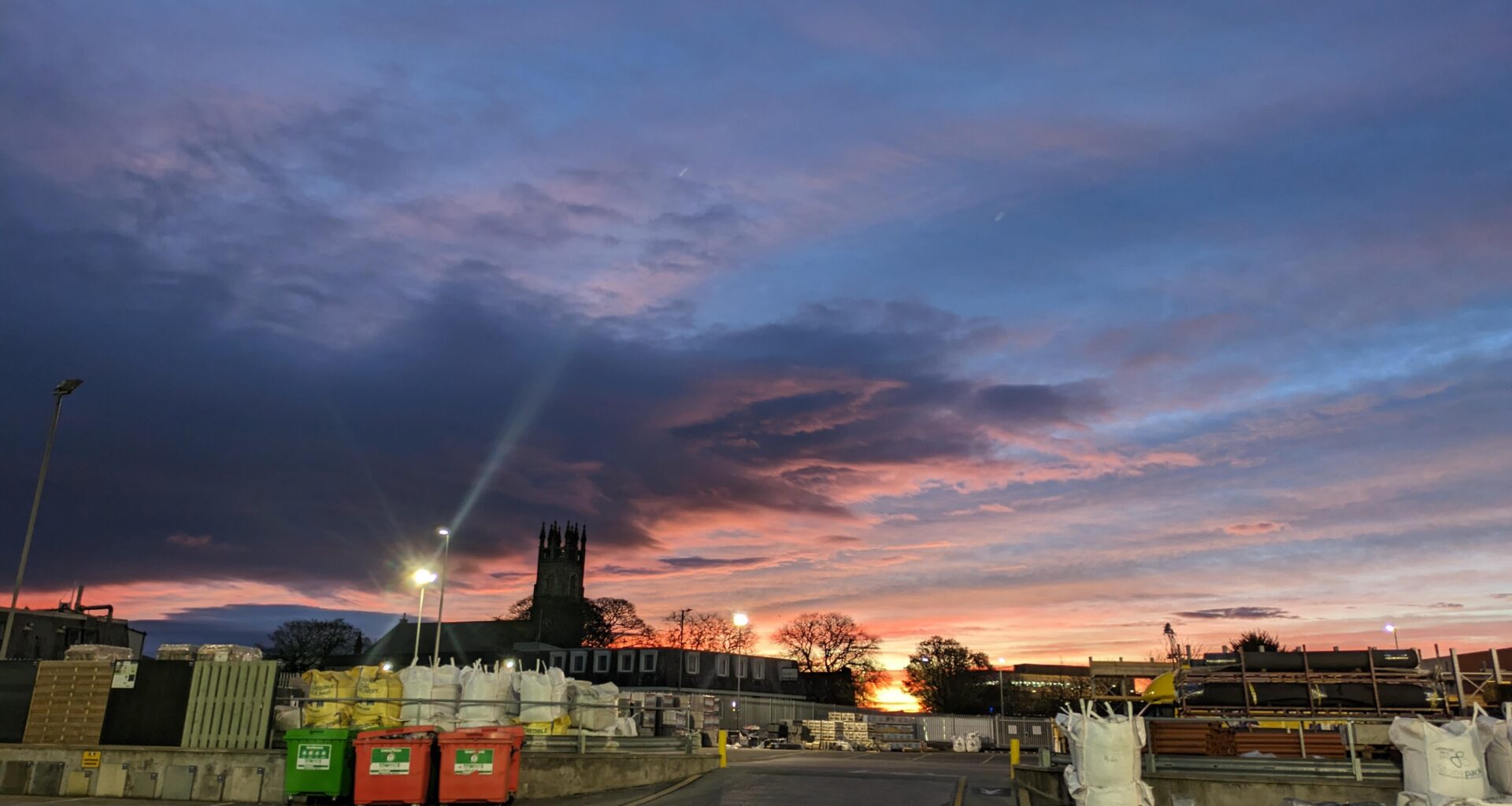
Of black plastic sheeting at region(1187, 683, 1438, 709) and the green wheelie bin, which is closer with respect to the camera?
the green wheelie bin

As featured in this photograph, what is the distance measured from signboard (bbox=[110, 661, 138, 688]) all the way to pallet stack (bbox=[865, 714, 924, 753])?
46599mm

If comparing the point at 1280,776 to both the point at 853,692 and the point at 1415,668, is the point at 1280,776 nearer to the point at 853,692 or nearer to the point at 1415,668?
→ the point at 1415,668

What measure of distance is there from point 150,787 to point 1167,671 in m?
23.0

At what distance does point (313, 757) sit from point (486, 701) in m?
3.15

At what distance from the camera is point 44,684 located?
68.2ft

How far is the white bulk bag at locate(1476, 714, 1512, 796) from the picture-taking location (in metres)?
13.6

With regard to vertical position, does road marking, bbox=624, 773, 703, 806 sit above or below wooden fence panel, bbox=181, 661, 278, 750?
below

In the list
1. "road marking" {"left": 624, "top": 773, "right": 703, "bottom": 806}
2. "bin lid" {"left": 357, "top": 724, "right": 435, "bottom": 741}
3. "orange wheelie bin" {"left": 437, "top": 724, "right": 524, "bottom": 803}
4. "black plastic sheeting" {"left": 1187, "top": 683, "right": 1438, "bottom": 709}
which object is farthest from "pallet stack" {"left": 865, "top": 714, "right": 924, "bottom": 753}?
"bin lid" {"left": 357, "top": 724, "right": 435, "bottom": 741}

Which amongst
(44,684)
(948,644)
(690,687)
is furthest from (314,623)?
(44,684)

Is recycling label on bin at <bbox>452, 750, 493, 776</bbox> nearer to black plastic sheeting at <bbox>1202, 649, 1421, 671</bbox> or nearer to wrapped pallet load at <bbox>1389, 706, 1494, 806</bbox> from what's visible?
wrapped pallet load at <bbox>1389, 706, 1494, 806</bbox>

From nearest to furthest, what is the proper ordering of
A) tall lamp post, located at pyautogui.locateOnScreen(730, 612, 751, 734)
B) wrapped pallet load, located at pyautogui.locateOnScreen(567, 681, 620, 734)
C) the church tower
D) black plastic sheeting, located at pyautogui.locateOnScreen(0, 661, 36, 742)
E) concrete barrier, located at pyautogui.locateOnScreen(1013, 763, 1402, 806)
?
concrete barrier, located at pyautogui.locateOnScreen(1013, 763, 1402, 806) < wrapped pallet load, located at pyautogui.locateOnScreen(567, 681, 620, 734) < black plastic sheeting, located at pyautogui.locateOnScreen(0, 661, 36, 742) < tall lamp post, located at pyautogui.locateOnScreen(730, 612, 751, 734) < the church tower

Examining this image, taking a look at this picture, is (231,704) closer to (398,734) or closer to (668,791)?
(398,734)

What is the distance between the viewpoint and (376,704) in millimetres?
19406

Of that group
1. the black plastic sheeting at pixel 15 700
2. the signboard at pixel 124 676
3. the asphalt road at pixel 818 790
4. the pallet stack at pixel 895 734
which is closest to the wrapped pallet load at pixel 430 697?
the asphalt road at pixel 818 790
